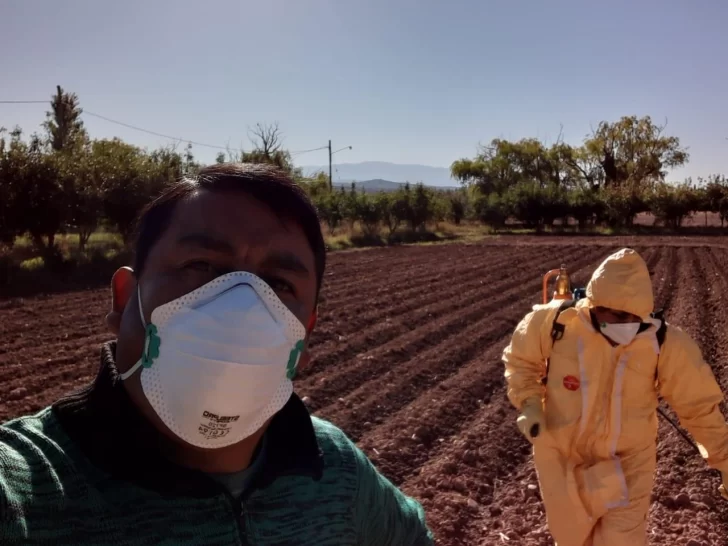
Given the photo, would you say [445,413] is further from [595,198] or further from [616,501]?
[595,198]

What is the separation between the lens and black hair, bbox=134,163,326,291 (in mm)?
1320

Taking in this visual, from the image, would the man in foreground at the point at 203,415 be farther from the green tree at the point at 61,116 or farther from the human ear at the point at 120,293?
the green tree at the point at 61,116

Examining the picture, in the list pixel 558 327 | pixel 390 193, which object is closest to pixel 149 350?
pixel 558 327

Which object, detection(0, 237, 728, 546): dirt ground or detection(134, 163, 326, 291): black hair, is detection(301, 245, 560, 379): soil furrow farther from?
detection(134, 163, 326, 291): black hair

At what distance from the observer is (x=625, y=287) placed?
299cm

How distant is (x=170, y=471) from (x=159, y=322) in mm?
277

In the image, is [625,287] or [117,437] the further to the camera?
[625,287]

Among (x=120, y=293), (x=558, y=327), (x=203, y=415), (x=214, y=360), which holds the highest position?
(x=120, y=293)

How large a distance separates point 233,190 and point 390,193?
33448 millimetres

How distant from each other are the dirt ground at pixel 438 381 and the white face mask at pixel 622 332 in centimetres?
182

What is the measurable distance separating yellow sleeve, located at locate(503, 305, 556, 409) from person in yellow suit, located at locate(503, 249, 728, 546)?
11 cm

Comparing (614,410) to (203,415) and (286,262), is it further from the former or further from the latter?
(203,415)

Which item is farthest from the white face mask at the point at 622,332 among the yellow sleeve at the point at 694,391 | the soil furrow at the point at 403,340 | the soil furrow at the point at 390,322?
the soil furrow at the point at 390,322

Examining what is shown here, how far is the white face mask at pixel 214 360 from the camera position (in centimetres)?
117
